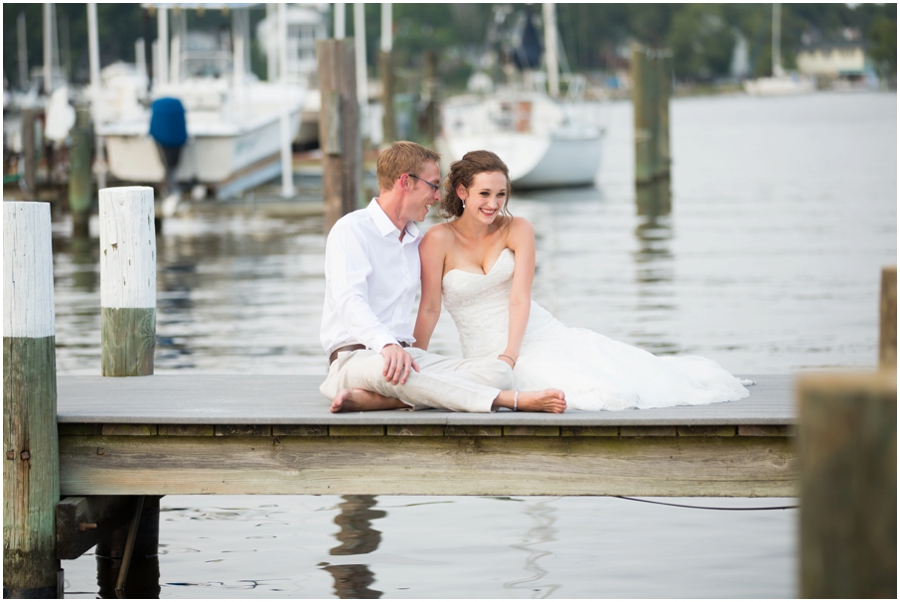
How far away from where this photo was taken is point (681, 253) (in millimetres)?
16578

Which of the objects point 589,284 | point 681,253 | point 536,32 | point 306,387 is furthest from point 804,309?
point 536,32

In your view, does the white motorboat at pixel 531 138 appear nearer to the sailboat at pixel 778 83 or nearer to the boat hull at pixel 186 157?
the boat hull at pixel 186 157

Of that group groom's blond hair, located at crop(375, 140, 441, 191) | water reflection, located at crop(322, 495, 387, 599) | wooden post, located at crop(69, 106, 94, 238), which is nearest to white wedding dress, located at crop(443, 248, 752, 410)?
groom's blond hair, located at crop(375, 140, 441, 191)

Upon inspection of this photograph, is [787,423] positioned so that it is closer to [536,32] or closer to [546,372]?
[546,372]

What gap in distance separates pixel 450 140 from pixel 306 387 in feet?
75.6

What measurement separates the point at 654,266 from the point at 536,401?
11236mm

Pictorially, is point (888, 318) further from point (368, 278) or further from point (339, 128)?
point (339, 128)

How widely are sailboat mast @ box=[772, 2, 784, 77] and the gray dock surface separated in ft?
318

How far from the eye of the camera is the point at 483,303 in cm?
482

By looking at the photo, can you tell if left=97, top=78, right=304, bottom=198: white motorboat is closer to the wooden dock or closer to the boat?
the boat

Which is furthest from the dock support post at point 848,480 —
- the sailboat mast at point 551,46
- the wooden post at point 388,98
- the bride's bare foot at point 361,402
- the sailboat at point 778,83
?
the sailboat at point 778,83

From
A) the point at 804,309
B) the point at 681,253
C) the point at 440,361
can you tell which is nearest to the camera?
the point at 440,361

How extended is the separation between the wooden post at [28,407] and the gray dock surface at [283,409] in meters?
0.15

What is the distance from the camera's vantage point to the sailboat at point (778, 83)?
11244cm
